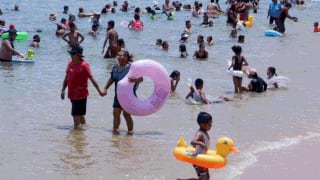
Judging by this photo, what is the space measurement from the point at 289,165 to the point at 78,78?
3.12 meters

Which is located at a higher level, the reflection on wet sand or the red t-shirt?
the red t-shirt

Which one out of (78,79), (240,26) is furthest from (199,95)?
(240,26)

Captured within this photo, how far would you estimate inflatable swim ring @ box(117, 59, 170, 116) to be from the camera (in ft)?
31.2

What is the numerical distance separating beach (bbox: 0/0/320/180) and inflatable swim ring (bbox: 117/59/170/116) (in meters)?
0.41

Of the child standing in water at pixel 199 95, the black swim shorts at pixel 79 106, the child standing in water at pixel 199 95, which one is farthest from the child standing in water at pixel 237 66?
the black swim shorts at pixel 79 106

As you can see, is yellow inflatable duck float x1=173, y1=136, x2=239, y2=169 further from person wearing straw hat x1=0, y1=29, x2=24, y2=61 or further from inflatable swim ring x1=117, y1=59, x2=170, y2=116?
person wearing straw hat x1=0, y1=29, x2=24, y2=61

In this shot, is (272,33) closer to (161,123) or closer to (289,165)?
(161,123)

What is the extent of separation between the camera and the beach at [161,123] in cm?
806

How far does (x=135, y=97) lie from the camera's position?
9609 mm

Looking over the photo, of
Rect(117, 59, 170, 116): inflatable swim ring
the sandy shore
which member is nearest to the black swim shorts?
Rect(117, 59, 170, 116): inflatable swim ring

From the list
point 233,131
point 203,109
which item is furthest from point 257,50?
point 233,131

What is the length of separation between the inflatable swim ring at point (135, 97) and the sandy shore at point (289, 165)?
1.72 m

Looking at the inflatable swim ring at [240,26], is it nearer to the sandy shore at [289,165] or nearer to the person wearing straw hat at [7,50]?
the person wearing straw hat at [7,50]

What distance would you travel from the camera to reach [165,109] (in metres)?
12.0
